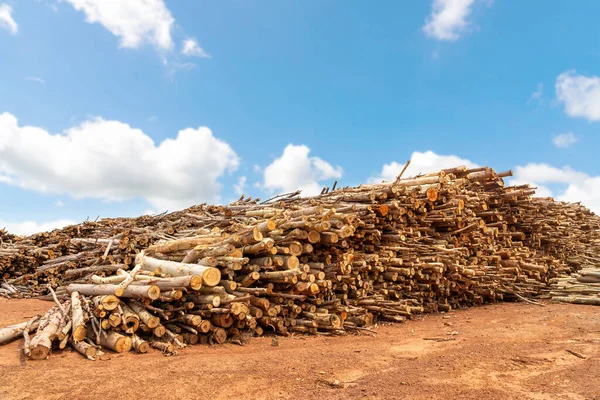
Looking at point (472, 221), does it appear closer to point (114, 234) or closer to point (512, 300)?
point (512, 300)

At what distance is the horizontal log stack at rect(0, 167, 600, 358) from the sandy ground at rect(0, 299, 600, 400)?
0.55 m

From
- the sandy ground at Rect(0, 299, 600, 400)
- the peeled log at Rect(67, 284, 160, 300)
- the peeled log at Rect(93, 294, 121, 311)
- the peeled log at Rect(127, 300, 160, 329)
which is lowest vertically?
the sandy ground at Rect(0, 299, 600, 400)

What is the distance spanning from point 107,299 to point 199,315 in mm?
1653

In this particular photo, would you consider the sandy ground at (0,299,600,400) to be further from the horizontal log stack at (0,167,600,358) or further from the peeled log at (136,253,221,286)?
the peeled log at (136,253,221,286)

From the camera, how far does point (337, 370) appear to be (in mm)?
6234

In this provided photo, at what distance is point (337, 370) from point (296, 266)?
101 inches

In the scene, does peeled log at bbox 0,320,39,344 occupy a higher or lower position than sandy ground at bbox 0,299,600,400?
higher

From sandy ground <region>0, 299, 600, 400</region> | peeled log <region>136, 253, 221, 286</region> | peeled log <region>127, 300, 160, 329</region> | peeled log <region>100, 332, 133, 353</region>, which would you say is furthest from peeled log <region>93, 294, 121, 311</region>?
peeled log <region>136, 253, 221, 286</region>

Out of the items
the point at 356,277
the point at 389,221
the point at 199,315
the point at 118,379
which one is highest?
the point at 389,221

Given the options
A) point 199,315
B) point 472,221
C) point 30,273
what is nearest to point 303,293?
point 199,315

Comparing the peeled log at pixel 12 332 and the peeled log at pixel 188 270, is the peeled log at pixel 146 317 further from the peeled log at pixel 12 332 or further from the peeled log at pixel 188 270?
the peeled log at pixel 12 332

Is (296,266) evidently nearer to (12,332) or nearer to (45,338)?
(45,338)

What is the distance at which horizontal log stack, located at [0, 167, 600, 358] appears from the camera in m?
7.57

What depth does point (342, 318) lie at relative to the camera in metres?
9.12
